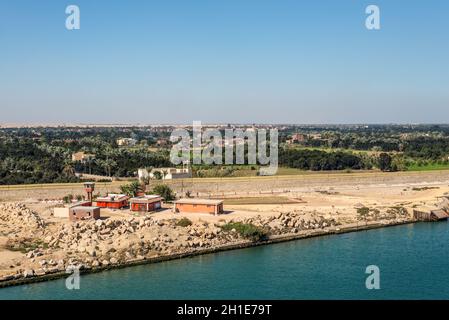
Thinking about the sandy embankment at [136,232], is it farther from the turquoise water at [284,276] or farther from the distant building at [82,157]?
the distant building at [82,157]

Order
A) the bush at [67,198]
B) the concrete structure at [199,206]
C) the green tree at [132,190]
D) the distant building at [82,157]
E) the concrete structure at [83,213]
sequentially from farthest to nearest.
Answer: the distant building at [82,157] → the bush at [67,198] → the green tree at [132,190] → the concrete structure at [199,206] → the concrete structure at [83,213]

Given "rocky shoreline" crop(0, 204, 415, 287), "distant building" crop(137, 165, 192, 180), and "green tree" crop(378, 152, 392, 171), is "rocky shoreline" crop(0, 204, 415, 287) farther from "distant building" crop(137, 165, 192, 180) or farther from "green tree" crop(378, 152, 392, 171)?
"green tree" crop(378, 152, 392, 171)

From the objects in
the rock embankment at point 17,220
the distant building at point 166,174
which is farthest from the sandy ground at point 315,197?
the distant building at point 166,174

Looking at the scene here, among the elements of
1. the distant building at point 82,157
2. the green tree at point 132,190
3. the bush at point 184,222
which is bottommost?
the bush at point 184,222

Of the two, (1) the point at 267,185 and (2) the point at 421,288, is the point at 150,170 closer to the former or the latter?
(1) the point at 267,185

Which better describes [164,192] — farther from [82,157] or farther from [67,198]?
[82,157]
